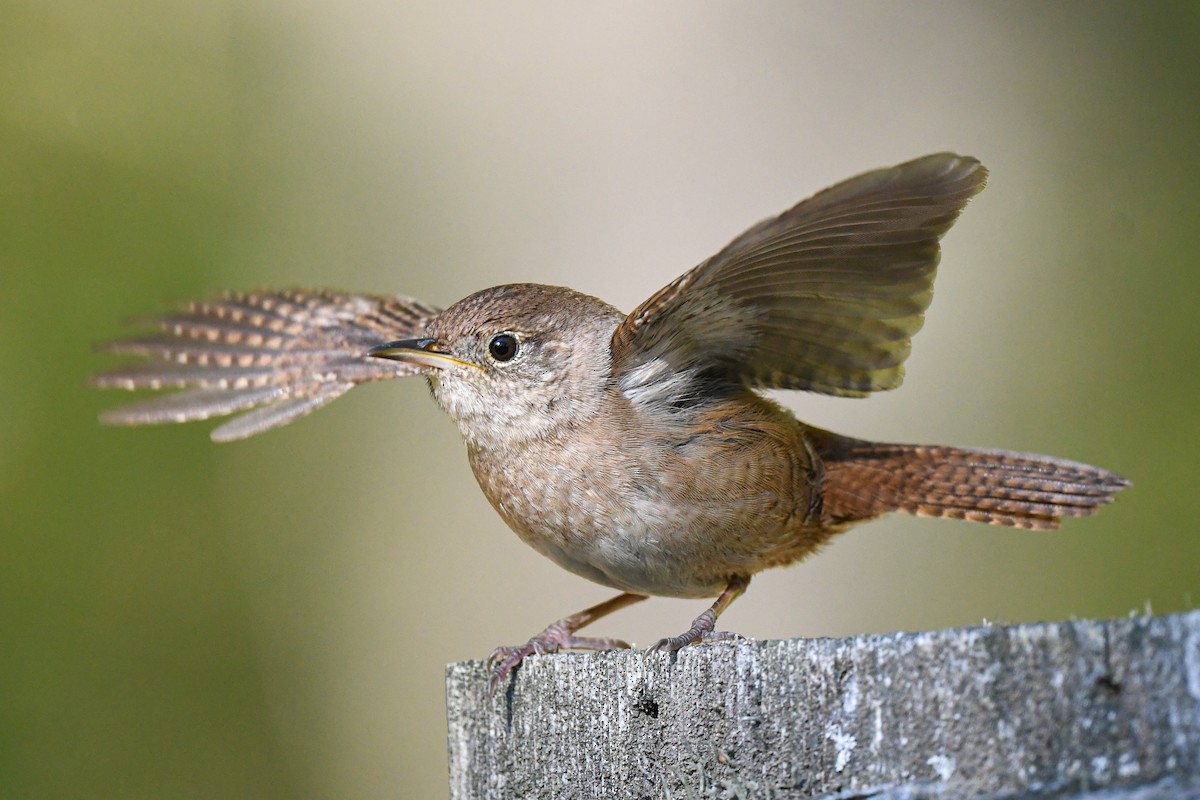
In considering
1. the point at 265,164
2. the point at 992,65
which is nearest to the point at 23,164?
the point at 265,164

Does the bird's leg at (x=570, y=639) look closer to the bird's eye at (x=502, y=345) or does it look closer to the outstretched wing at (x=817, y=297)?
the outstretched wing at (x=817, y=297)

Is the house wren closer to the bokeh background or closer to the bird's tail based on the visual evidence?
the bird's tail

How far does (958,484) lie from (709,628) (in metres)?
0.81

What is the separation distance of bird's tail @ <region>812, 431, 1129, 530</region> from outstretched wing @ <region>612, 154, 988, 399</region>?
308 mm

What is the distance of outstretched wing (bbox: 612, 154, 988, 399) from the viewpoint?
2324 millimetres

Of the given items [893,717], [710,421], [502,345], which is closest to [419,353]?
[502,345]

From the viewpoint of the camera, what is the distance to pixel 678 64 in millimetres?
6031

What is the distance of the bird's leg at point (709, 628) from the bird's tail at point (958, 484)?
33 cm

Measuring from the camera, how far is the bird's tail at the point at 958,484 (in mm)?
3043

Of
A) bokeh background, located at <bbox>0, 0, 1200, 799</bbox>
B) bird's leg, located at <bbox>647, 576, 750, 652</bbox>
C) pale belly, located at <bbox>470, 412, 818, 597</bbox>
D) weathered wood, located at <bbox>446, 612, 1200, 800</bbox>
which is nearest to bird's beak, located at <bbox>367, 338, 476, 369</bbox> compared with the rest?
pale belly, located at <bbox>470, 412, 818, 597</bbox>

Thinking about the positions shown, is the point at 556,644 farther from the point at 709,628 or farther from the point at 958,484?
the point at 958,484

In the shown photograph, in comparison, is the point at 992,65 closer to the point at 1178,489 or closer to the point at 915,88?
the point at 915,88

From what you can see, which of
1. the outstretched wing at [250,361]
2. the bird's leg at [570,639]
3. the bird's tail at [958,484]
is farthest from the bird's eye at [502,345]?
the bird's tail at [958,484]

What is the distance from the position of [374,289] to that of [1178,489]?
3704mm
